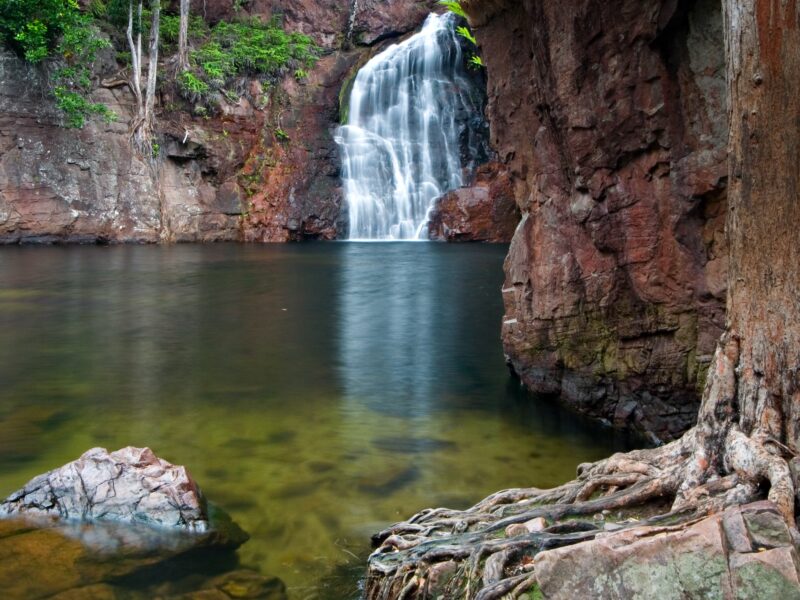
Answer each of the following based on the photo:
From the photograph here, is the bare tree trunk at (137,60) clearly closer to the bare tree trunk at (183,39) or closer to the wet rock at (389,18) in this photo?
the bare tree trunk at (183,39)

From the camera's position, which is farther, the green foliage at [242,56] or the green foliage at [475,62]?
the green foliage at [475,62]

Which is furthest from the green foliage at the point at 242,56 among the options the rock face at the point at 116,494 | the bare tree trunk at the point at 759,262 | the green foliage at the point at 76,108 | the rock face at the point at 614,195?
the bare tree trunk at the point at 759,262

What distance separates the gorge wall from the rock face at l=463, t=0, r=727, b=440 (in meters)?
21.2

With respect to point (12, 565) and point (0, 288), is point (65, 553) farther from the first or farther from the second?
point (0, 288)

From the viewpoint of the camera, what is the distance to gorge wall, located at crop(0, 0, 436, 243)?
2433 centimetres

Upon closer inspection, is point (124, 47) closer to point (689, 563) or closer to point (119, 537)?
point (119, 537)

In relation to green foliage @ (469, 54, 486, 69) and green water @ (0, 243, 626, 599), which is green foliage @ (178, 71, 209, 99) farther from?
green water @ (0, 243, 626, 599)

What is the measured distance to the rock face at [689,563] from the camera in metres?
2.30

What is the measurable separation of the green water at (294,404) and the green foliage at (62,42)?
1198 cm

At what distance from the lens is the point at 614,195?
6141mm

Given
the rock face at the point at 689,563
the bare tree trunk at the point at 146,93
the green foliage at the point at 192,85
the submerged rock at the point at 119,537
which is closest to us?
the rock face at the point at 689,563

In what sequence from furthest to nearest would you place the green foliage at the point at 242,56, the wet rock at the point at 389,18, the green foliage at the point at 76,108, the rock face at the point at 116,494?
the wet rock at the point at 389,18
the green foliage at the point at 242,56
the green foliage at the point at 76,108
the rock face at the point at 116,494

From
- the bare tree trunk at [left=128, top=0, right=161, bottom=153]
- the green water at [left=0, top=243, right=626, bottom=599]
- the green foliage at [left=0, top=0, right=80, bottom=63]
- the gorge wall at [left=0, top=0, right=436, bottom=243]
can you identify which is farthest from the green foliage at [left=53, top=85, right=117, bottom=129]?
the green water at [left=0, top=243, right=626, bottom=599]

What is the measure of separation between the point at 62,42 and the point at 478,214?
15541mm
